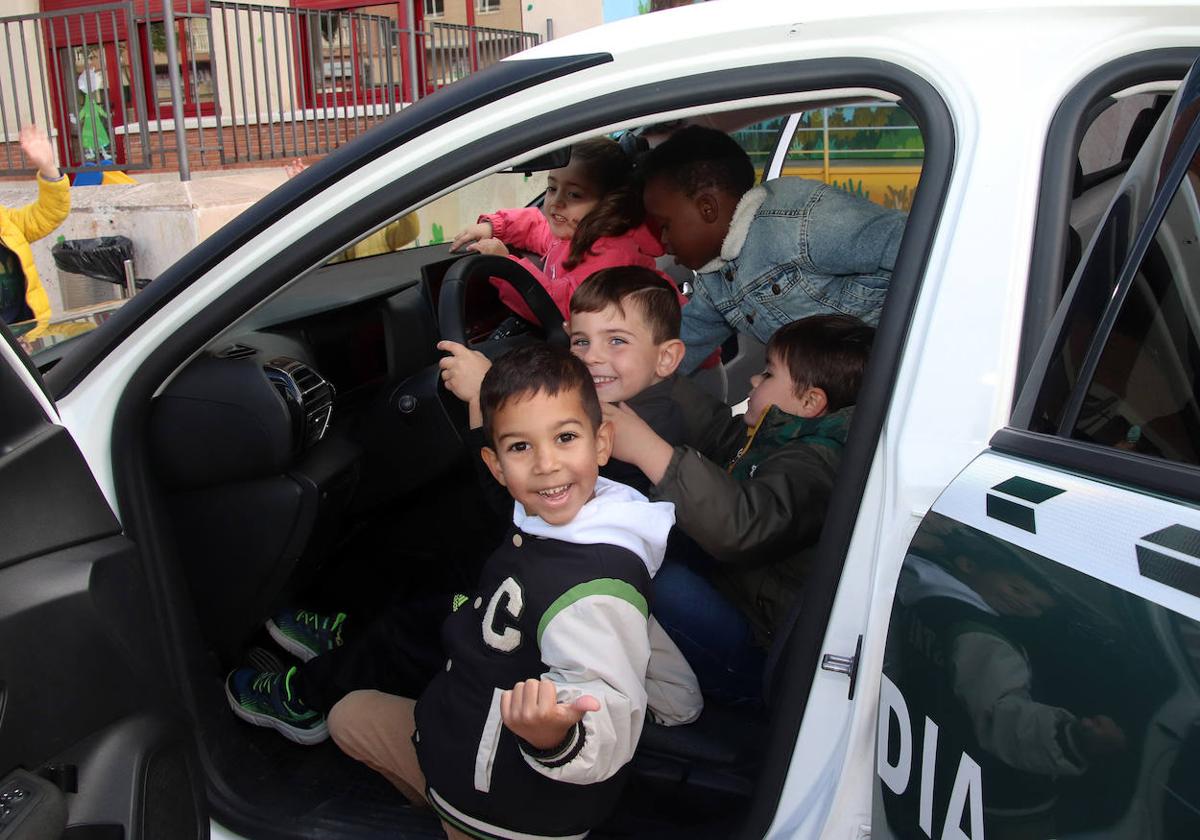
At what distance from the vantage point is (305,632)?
2242 mm

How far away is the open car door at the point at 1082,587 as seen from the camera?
79 centimetres

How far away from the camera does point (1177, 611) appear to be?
775 millimetres

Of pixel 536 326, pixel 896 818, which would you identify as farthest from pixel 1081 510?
pixel 536 326

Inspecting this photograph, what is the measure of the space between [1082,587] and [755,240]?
1.46 meters

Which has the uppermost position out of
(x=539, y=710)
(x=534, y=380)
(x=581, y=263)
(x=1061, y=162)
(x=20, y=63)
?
(x=20, y=63)

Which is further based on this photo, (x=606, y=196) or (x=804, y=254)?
(x=606, y=196)

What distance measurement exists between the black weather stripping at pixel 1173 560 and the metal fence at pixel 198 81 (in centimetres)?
882

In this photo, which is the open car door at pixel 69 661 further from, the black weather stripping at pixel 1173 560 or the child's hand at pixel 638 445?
the black weather stripping at pixel 1173 560

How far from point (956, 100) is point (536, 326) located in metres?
1.39

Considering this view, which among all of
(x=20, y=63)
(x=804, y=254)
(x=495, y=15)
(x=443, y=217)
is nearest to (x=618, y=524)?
(x=804, y=254)

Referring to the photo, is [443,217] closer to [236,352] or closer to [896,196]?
[896,196]

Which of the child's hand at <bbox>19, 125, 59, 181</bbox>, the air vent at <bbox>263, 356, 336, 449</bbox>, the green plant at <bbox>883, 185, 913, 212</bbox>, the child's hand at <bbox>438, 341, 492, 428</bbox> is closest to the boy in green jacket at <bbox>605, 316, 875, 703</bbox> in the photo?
the child's hand at <bbox>438, 341, 492, 428</bbox>

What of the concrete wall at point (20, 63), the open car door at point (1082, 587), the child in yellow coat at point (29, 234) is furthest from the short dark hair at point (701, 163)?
the concrete wall at point (20, 63)

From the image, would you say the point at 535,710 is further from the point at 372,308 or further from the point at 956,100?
the point at 372,308
